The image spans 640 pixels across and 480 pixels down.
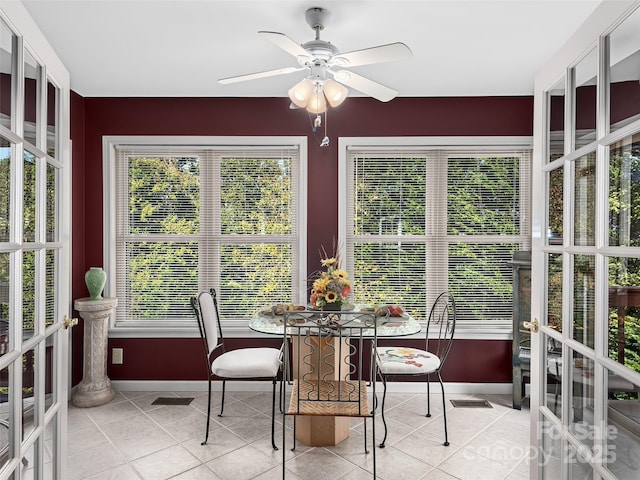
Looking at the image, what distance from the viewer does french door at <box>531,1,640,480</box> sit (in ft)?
3.68

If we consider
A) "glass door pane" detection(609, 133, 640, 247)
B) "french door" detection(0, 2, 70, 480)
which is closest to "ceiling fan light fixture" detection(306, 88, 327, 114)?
"french door" detection(0, 2, 70, 480)

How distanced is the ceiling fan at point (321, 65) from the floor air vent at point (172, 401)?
2.47 meters

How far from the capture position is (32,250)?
141 cm

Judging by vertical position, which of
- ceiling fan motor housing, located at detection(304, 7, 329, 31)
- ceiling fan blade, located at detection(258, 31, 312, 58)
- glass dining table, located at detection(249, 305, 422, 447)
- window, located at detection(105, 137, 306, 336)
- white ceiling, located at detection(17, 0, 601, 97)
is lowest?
glass dining table, located at detection(249, 305, 422, 447)

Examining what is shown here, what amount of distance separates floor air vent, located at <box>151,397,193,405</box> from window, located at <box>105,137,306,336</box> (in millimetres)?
576

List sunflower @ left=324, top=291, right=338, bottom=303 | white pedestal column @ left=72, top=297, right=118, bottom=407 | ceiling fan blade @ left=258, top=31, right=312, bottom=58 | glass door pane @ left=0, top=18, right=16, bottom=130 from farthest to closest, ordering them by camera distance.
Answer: white pedestal column @ left=72, top=297, right=118, bottom=407, sunflower @ left=324, top=291, right=338, bottom=303, ceiling fan blade @ left=258, top=31, right=312, bottom=58, glass door pane @ left=0, top=18, right=16, bottom=130

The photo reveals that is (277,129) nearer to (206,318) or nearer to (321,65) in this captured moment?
(321,65)

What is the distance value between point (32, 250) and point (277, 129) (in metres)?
2.37

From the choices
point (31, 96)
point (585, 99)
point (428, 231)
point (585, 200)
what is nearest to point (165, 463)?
point (31, 96)

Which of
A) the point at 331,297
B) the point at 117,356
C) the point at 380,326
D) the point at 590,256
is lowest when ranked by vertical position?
the point at 117,356

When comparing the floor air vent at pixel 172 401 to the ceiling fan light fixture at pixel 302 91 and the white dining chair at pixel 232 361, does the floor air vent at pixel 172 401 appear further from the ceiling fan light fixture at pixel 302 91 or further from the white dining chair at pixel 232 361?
the ceiling fan light fixture at pixel 302 91

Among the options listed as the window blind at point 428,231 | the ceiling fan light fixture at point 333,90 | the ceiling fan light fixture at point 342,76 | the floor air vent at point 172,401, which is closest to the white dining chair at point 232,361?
the floor air vent at point 172,401

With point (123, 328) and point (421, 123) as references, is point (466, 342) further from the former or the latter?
point (123, 328)

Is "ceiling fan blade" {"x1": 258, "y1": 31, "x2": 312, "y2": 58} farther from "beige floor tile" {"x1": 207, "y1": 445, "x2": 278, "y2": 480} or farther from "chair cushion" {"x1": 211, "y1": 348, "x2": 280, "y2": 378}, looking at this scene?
"beige floor tile" {"x1": 207, "y1": 445, "x2": 278, "y2": 480}
